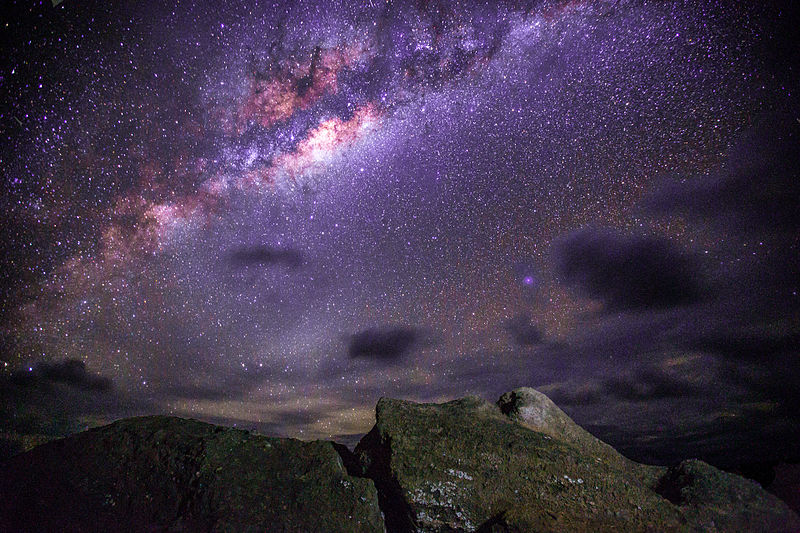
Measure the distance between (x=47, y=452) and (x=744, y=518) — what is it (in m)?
8.38

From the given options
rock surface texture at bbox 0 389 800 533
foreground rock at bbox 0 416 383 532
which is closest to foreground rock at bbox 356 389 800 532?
rock surface texture at bbox 0 389 800 533

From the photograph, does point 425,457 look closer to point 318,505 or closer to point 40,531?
point 318,505

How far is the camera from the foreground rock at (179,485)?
328 centimetres

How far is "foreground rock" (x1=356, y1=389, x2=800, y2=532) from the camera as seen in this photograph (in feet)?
12.9

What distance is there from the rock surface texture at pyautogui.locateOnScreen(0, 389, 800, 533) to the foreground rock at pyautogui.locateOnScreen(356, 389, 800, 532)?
0.5 inches

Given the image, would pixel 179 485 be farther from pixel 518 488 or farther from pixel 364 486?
pixel 518 488

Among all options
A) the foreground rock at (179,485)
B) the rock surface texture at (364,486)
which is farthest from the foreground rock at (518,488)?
the foreground rock at (179,485)

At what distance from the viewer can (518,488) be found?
13.4 feet

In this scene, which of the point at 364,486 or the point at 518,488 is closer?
the point at 364,486

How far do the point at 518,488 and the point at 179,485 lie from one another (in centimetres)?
386

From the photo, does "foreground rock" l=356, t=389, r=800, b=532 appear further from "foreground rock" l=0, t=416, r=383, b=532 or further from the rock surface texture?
"foreground rock" l=0, t=416, r=383, b=532

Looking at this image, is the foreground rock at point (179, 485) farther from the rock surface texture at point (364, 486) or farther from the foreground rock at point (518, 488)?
the foreground rock at point (518, 488)

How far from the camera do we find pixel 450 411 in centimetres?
501

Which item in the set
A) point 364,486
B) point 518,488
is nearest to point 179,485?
point 364,486
